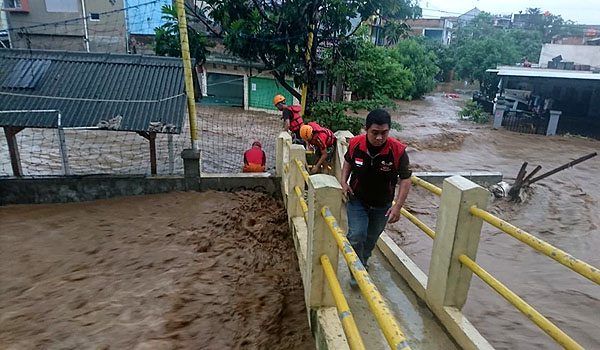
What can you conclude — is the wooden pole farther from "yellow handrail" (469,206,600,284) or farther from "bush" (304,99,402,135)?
"yellow handrail" (469,206,600,284)

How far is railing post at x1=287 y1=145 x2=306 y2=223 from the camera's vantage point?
16.3 feet

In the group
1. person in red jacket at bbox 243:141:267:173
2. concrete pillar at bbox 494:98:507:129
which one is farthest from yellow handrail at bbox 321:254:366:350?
concrete pillar at bbox 494:98:507:129

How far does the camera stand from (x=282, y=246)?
5.46 meters

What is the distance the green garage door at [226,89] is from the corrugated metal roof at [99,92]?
571 inches

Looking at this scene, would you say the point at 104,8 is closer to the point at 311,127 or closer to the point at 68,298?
the point at 311,127

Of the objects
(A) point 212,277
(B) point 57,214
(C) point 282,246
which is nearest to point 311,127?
(C) point 282,246

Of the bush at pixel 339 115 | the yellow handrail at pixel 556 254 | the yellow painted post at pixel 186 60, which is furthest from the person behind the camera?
the bush at pixel 339 115

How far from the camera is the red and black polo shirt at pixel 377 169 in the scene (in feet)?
11.0

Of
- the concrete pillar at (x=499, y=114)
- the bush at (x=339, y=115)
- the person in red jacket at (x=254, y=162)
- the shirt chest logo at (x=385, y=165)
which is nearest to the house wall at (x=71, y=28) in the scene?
the bush at (x=339, y=115)

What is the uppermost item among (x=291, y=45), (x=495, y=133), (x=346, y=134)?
(x=291, y=45)

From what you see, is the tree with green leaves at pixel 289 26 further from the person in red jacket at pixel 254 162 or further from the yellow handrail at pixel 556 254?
the yellow handrail at pixel 556 254

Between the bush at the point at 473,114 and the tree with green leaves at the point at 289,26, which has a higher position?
the tree with green leaves at the point at 289,26

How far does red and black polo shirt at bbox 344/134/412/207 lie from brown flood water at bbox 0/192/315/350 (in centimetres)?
136

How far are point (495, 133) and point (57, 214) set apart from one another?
18438mm
